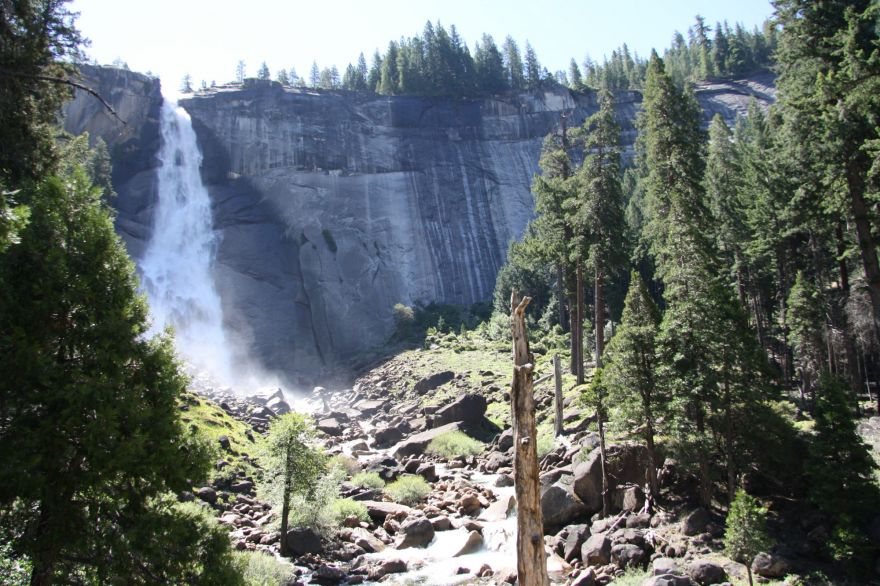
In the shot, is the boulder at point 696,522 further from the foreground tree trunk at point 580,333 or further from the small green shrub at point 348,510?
the foreground tree trunk at point 580,333

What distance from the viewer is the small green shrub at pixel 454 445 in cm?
3078

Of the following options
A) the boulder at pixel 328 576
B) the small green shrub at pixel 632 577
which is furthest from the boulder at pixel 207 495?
the small green shrub at pixel 632 577

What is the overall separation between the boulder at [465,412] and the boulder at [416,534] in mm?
13541

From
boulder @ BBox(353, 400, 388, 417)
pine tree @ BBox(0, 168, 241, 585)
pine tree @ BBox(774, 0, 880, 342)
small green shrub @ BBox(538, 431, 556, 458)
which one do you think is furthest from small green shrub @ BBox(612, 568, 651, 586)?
boulder @ BBox(353, 400, 388, 417)

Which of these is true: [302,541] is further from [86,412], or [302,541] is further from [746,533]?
[746,533]

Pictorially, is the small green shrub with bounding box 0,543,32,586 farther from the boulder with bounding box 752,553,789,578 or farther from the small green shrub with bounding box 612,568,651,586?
the boulder with bounding box 752,553,789,578

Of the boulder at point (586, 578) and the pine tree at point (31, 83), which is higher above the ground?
the pine tree at point (31, 83)

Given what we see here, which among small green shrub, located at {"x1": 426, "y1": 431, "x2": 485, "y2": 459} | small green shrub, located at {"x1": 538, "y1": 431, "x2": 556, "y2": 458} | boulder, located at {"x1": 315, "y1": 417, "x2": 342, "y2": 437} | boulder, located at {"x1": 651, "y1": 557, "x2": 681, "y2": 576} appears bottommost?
boulder, located at {"x1": 315, "y1": 417, "x2": 342, "y2": 437}

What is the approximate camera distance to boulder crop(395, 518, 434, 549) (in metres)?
19.7

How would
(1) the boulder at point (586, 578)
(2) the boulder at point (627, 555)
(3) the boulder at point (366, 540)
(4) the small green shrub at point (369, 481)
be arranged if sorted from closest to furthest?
(1) the boulder at point (586, 578)
(2) the boulder at point (627, 555)
(3) the boulder at point (366, 540)
(4) the small green shrub at point (369, 481)

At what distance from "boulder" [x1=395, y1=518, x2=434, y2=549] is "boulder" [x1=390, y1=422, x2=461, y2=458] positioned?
12215mm

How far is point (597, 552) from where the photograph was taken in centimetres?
1593

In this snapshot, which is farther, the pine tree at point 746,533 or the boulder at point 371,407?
the boulder at point 371,407

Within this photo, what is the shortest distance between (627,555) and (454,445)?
53.3 ft
